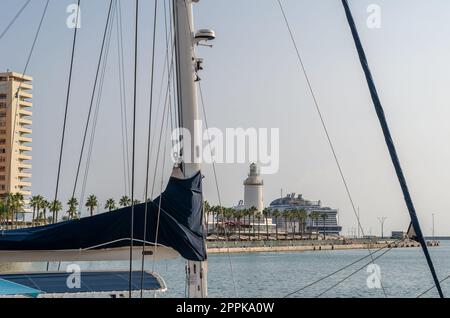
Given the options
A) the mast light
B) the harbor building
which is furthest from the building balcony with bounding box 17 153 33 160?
the mast light

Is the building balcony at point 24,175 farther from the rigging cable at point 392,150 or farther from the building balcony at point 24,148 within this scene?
the rigging cable at point 392,150

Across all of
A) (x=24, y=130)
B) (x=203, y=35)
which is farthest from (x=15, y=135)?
(x=203, y=35)

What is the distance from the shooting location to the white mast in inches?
465

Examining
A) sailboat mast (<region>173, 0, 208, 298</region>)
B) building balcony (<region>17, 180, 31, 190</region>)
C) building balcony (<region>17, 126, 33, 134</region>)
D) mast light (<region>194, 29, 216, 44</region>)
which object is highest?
building balcony (<region>17, 126, 33, 134</region>)

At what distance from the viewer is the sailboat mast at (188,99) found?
11797mm

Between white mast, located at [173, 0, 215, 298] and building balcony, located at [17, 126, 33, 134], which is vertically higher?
building balcony, located at [17, 126, 33, 134]

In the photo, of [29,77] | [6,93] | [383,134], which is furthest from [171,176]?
[29,77]

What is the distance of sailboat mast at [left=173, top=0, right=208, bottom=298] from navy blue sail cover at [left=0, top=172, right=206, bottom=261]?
0.51m

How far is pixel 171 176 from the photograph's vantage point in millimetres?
12258

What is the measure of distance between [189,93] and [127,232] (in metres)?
2.64

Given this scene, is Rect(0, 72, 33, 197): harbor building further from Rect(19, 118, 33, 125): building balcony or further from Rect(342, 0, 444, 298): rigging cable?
Rect(342, 0, 444, 298): rigging cable

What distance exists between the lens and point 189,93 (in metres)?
12.1

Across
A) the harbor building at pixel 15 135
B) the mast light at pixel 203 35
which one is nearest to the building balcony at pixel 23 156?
the harbor building at pixel 15 135
